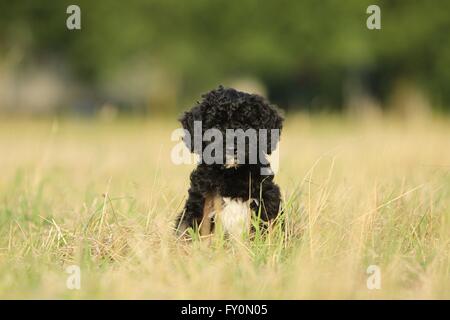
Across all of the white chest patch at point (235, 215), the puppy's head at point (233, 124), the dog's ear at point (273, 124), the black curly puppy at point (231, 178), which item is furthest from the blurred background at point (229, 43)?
the white chest patch at point (235, 215)

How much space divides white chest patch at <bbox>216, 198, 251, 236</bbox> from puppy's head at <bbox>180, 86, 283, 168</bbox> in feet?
1.00

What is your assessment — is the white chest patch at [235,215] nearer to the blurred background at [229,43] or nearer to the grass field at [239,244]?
the grass field at [239,244]

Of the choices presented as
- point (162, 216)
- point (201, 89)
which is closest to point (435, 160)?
point (162, 216)

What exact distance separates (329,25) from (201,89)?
569cm

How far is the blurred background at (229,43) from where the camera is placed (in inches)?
1098

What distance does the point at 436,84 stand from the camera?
1193 inches

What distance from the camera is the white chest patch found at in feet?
19.2

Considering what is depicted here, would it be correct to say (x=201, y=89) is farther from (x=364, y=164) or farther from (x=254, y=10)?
(x=364, y=164)

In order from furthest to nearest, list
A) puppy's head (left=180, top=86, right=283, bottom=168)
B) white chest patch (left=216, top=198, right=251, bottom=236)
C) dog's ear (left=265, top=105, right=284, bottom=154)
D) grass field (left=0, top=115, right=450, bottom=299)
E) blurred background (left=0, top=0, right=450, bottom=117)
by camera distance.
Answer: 1. blurred background (left=0, top=0, right=450, bottom=117)
2. dog's ear (left=265, top=105, right=284, bottom=154)
3. white chest patch (left=216, top=198, right=251, bottom=236)
4. puppy's head (left=180, top=86, right=283, bottom=168)
5. grass field (left=0, top=115, right=450, bottom=299)

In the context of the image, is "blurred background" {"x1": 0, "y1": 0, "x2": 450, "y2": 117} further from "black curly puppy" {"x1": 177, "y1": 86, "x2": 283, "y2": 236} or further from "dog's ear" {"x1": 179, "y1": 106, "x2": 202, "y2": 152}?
"black curly puppy" {"x1": 177, "y1": 86, "x2": 283, "y2": 236}

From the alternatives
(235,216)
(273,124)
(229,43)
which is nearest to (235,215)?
(235,216)

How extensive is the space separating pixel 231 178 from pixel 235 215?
292mm

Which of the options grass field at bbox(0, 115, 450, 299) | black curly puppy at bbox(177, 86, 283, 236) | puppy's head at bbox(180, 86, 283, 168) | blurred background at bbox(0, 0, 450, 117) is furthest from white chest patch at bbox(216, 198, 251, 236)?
blurred background at bbox(0, 0, 450, 117)

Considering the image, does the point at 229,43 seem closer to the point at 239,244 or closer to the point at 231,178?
the point at 231,178
